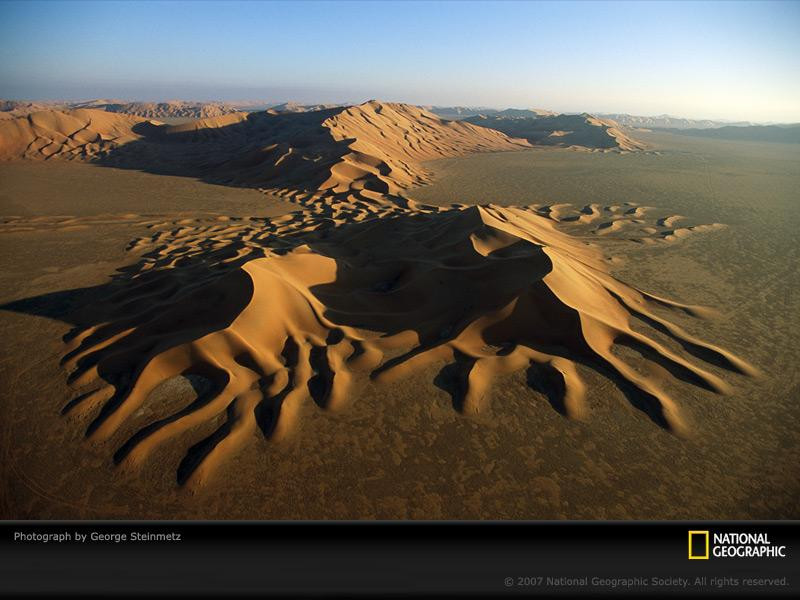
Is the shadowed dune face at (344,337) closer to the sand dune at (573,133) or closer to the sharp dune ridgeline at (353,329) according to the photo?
the sharp dune ridgeline at (353,329)

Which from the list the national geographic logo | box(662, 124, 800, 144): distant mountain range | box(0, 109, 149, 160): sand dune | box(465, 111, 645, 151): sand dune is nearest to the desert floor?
the national geographic logo

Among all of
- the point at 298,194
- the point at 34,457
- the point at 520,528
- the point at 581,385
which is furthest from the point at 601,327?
the point at 298,194

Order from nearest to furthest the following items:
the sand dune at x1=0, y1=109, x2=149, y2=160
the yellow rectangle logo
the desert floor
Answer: the yellow rectangle logo → the desert floor → the sand dune at x1=0, y1=109, x2=149, y2=160

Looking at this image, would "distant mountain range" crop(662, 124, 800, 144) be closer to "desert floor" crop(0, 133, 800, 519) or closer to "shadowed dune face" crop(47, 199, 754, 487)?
"desert floor" crop(0, 133, 800, 519)

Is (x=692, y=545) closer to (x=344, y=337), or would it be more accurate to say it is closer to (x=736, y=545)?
(x=736, y=545)

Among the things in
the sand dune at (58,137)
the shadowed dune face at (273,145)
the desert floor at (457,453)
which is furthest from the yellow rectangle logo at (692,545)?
the sand dune at (58,137)

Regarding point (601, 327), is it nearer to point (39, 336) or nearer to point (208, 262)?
point (208, 262)
